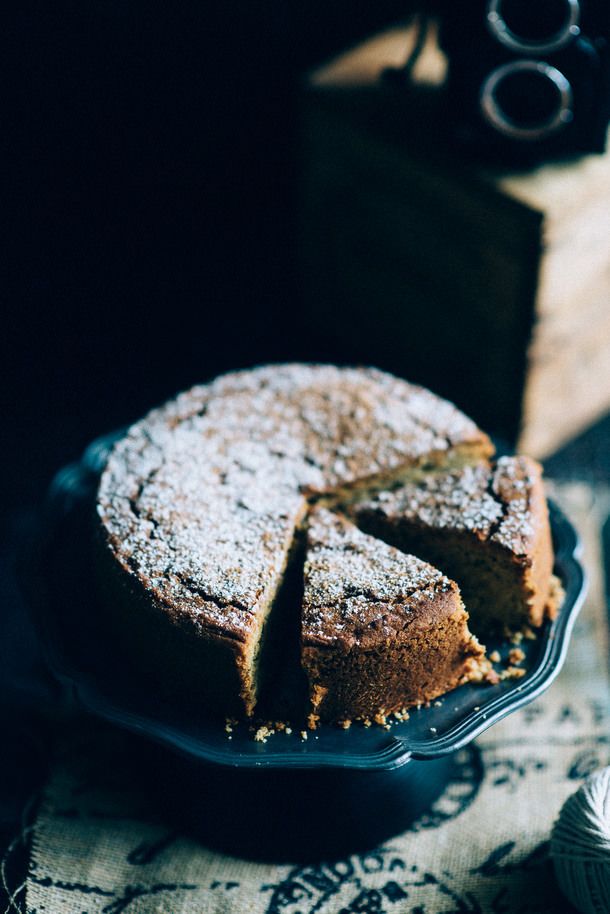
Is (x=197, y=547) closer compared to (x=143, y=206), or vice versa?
(x=197, y=547)

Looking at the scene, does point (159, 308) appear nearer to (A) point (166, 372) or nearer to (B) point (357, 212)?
(A) point (166, 372)

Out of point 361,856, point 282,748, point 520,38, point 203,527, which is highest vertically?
point 520,38

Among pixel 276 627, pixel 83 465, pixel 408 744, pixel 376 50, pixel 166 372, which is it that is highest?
pixel 376 50

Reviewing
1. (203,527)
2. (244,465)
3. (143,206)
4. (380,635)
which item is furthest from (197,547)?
(143,206)

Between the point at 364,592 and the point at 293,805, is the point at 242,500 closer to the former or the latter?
the point at 364,592

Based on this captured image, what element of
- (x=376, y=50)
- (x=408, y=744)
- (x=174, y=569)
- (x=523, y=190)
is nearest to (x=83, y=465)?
(x=174, y=569)

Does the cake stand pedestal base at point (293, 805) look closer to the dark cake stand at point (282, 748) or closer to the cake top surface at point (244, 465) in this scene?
the dark cake stand at point (282, 748)

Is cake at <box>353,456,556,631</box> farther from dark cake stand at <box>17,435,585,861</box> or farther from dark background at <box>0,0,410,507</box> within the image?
dark background at <box>0,0,410,507</box>

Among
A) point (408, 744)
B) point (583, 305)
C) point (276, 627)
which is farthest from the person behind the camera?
point (583, 305)
